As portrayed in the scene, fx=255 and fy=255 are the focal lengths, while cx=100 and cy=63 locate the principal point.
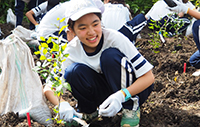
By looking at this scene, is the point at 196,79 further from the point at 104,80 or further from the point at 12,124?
the point at 12,124

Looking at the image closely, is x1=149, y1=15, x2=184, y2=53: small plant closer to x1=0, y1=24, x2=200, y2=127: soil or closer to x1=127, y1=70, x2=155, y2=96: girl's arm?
x1=0, y1=24, x2=200, y2=127: soil

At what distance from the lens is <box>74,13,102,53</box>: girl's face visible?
1771 mm

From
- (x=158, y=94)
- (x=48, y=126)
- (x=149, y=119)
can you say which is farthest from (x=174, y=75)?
(x=48, y=126)

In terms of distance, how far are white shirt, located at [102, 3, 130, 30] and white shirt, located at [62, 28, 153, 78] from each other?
55.3 inches

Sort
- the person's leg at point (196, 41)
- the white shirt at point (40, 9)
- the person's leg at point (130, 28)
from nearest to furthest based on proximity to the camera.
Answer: the person's leg at point (196, 41), the person's leg at point (130, 28), the white shirt at point (40, 9)

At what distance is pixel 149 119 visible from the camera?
2.02m

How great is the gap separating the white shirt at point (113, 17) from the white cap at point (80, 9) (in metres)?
1.52

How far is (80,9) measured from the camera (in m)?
1.75

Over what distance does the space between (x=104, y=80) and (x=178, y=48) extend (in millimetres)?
2046

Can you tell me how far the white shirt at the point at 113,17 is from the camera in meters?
3.32

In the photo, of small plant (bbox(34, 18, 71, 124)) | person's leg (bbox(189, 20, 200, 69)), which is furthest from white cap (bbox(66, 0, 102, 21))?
person's leg (bbox(189, 20, 200, 69))

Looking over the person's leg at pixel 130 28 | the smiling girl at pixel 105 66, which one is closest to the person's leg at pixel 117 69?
the smiling girl at pixel 105 66

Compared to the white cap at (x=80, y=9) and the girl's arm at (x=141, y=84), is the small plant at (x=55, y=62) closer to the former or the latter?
→ the white cap at (x=80, y=9)

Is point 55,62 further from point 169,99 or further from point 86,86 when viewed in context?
point 169,99
